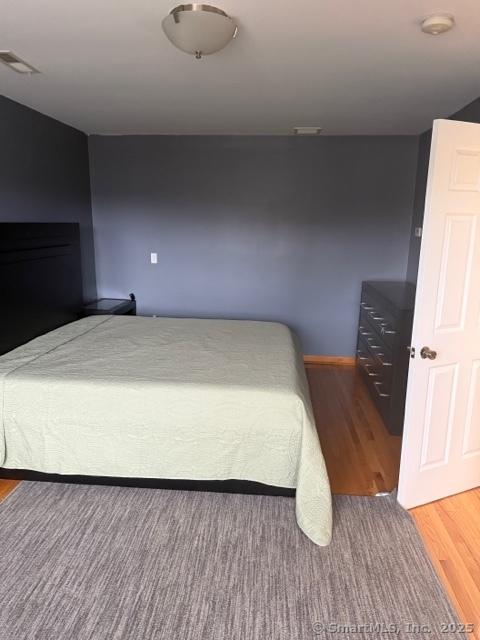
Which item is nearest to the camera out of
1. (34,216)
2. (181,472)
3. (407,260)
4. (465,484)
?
(181,472)

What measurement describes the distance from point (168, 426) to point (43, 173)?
2532 mm

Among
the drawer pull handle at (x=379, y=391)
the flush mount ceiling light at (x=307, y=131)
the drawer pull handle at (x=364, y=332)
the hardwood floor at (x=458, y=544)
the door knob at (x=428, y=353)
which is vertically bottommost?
the hardwood floor at (x=458, y=544)

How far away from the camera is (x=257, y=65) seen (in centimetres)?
228

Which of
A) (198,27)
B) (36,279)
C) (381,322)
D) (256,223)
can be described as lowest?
(381,322)

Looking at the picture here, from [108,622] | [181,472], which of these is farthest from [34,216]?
[108,622]

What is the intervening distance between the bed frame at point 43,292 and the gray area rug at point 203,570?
8cm

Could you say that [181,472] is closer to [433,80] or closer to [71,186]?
[433,80]

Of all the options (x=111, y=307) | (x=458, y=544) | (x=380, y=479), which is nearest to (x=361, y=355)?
(x=380, y=479)

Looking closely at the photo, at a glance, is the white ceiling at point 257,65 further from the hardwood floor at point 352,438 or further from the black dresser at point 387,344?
the hardwood floor at point 352,438

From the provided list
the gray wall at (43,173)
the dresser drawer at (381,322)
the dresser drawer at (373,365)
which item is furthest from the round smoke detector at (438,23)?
the gray wall at (43,173)

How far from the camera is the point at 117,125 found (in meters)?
3.82

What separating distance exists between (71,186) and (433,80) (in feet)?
10.2

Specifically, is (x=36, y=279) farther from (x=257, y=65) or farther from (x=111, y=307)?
(x=257, y=65)

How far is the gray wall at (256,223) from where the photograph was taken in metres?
4.18
